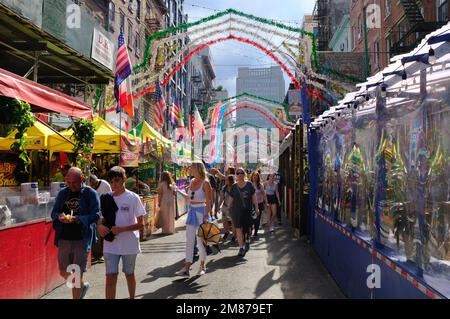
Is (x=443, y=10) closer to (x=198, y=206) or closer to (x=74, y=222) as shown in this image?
(x=198, y=206)

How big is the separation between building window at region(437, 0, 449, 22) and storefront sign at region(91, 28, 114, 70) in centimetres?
1438

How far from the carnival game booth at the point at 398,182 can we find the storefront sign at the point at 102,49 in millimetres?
6053

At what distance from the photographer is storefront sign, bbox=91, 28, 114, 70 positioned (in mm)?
10430

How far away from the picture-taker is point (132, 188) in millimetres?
13391

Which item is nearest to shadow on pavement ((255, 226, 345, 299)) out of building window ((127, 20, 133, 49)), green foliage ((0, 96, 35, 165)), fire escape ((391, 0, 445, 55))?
green foliage ((0, 96, 35, 165))

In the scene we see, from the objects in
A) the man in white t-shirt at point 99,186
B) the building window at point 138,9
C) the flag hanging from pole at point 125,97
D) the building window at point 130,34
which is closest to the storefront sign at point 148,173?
the flag hanging from pole at point 125,97

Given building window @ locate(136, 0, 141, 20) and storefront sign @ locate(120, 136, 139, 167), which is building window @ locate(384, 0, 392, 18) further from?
storefront sign @ locate(120, 136, 139, 167)

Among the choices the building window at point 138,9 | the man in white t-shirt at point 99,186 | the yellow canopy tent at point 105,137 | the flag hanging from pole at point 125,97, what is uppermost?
the building window at point 138,9

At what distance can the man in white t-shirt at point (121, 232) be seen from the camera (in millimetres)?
5312

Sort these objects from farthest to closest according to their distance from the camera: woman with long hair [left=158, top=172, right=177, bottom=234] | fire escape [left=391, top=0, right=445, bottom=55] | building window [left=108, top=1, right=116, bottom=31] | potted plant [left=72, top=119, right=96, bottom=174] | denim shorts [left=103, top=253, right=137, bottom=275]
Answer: building window [left=108, top=1, right=116, bottom=31], fire escape [left=391, top=0, right=445, bottom=55], woman with long hair [left=158, top=172, right=177, bottom=234], potted plant [left=72, top=119, right=96, bottom=174], denim shorts [left=103, top=253, right=137, bottom=275]

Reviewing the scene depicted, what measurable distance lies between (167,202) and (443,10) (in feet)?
48.6

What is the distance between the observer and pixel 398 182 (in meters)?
4.54

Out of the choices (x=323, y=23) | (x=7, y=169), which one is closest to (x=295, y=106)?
(x=7, y=169)

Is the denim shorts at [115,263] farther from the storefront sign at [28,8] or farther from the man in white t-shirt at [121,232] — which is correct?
the storefront sign at [28,8]
